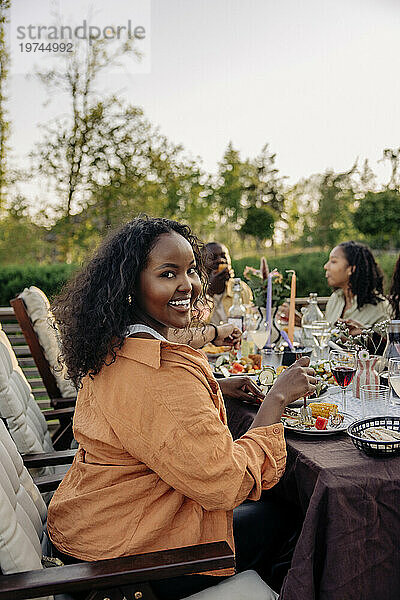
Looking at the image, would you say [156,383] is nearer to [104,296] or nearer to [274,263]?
[104,296]

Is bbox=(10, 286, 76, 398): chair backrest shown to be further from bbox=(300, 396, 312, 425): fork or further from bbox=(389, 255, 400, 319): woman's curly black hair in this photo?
bbox=(389, 255, 400, 319): woman's curly black hair

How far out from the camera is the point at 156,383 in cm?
119

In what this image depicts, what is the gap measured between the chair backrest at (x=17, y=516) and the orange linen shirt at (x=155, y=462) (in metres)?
0.08

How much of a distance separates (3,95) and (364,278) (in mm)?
4413

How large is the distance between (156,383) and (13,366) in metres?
1.13

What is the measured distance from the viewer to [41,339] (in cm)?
270

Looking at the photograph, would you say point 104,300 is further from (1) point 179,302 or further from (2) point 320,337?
(2) point 320,337

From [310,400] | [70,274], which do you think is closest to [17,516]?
[310,400]

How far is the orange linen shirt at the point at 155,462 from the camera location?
46.0 inches

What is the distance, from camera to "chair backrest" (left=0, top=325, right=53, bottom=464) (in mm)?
1852

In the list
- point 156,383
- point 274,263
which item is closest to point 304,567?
point 156,383

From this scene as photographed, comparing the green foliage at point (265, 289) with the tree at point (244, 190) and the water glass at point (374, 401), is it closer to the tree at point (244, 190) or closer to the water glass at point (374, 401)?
the water glass at point (374, 401)

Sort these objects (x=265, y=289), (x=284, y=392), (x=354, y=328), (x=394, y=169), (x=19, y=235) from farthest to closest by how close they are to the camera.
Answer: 1. (x=394, y=169)
2. (x=19, y=235)
3. (x=354, y=328)
4. (x=265, y=289)
5. (x=284, y=392)

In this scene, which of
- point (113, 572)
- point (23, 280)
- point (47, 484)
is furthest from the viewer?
point (23, 280)
